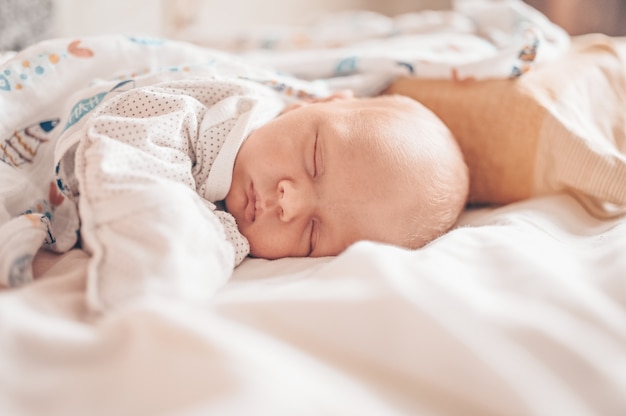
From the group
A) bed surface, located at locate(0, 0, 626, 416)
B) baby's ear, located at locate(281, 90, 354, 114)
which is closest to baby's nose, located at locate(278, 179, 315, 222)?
bed surface, located at locate(0, 0, 626, 416)

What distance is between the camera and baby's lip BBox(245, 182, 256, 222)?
0.89 metres

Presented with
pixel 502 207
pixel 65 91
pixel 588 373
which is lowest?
pixel 502 207

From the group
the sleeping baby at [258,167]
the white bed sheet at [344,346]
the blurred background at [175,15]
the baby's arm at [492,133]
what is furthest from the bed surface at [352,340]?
the blurred background at [175,15]

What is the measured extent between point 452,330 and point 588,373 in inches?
5.4

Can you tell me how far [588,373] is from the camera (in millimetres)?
569

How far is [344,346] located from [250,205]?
14.9 inches

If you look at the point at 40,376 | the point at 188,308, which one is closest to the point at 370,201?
the point at 188,308

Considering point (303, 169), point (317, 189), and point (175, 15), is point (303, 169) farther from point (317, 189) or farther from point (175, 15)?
point (175, 15)

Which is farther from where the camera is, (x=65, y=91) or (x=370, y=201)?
(x=65, y=91)

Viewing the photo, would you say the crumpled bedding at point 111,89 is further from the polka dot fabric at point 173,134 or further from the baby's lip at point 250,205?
the baby's lip at point 250,205

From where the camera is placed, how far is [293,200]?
85 cm

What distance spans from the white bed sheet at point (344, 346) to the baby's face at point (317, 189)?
19cm

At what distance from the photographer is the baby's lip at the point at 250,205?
35.2 inches

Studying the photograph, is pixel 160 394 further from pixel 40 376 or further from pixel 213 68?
pixel 213 68
